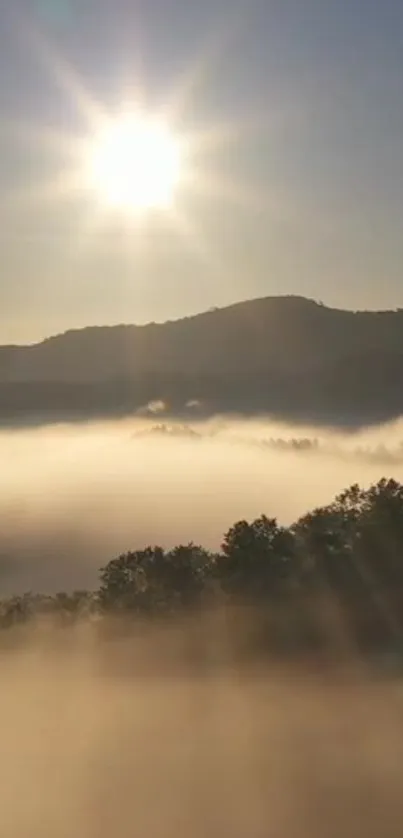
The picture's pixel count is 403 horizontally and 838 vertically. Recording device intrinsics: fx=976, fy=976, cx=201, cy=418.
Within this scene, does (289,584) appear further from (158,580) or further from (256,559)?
(158,580)

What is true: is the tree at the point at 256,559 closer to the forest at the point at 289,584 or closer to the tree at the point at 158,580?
the forest at the point at 289,584

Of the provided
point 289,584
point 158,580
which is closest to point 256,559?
point 289,584

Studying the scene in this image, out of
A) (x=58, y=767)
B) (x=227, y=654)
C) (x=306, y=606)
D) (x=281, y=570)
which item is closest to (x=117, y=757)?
(x=58, y=767)

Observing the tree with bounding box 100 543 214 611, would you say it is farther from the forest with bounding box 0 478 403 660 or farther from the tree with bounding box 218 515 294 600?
the tree with bounding box 218 515 294 600

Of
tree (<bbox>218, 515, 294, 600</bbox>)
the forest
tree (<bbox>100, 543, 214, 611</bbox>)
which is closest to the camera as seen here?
the forest

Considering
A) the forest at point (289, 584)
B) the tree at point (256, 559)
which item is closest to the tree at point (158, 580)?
the forest at point (289, 584)

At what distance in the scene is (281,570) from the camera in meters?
43.2

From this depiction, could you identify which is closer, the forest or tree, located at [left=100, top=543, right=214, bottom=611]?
the forest

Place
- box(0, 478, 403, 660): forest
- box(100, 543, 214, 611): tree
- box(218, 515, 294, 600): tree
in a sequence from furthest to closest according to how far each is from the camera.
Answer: box(100, 543, 214, 611): tree < box(218, 515, 294, 600): tree < box(0, 478, 403, 660): forest

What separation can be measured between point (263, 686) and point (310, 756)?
726cm

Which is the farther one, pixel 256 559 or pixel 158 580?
pixel 158 580

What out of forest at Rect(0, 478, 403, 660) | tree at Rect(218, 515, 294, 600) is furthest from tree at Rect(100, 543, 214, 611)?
tree at Rect(218, 515, 294, 600)

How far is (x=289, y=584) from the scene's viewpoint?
42.0 metres

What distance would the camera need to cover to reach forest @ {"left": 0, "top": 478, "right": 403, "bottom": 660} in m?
35.8
